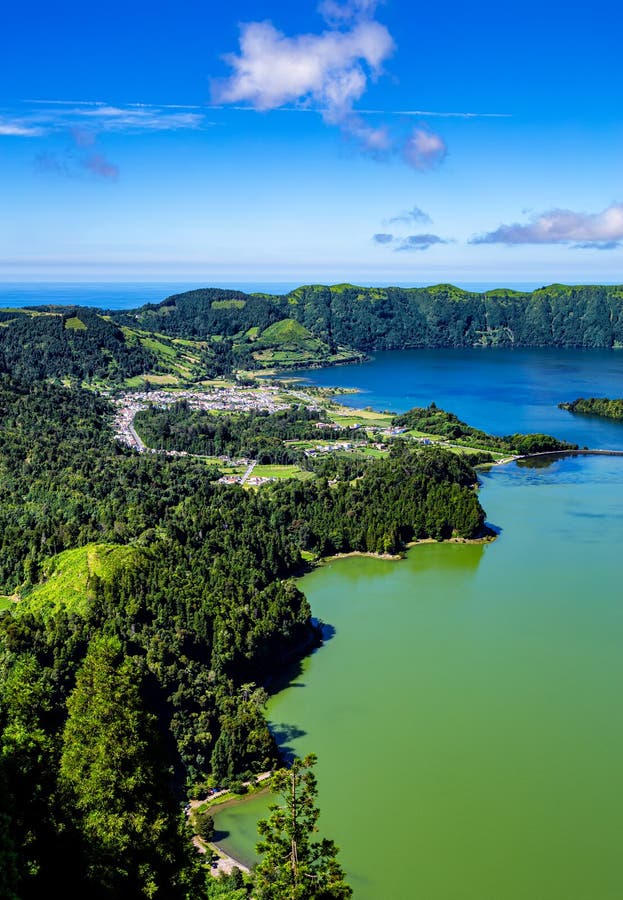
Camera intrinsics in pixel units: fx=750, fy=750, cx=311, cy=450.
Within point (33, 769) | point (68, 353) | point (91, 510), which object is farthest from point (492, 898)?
point (68, 353)

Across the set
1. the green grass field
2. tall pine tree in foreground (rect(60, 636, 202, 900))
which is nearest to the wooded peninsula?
tall pine tree in foreground (rect(60, 636, 202, 900))

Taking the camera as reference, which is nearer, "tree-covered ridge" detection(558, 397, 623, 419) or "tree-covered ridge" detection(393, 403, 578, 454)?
"tree-covered ridge" detection(393, 403, 578, 454)

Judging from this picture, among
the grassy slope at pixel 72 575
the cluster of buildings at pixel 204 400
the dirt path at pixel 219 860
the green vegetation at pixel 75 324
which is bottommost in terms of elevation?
the dirt path at pixel 219 860

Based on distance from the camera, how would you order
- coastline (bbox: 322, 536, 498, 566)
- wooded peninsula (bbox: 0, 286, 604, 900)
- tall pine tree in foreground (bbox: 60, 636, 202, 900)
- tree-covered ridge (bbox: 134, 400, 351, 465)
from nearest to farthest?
tall pine tree in foreground (bbox: 60, 636, 202, 900), wooded peninsula (bbox: 0, 286, 604, 900), coastline (bbox: 322, 536, 498, 566), tree-covered ridge (bbox: 134, 400, 351, 465)

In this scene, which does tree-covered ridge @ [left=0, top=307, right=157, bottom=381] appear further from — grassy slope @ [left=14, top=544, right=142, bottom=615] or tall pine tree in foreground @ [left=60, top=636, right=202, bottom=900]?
tall pine tree in foreground @ [left=60, top=636, right=202, bottom=900]

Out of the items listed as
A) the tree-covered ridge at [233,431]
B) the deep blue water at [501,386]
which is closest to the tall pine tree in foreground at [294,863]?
the tree-covered ridge at [233,431]

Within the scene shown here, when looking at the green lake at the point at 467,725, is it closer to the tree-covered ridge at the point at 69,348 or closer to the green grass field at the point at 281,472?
the green grass field at the point at 281,472

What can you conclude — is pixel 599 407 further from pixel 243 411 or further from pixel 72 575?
pixel 72 575
